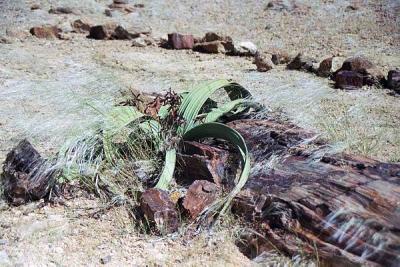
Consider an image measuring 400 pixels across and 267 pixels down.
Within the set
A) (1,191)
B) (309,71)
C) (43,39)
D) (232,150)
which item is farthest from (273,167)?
(43,39)

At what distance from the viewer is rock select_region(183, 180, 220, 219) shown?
2.35 meters

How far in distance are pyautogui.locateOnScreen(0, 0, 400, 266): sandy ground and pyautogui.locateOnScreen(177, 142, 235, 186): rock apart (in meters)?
0.37

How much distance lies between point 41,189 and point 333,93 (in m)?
2.58

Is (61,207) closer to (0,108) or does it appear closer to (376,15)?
(0,108)

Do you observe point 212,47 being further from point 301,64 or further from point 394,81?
point 394,81

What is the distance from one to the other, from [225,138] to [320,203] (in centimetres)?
68

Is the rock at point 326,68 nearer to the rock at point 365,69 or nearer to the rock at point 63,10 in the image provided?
the rock at point 365,69

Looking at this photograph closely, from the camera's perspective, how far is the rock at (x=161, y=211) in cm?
229

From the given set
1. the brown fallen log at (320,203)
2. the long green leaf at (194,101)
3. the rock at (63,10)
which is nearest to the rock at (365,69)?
the long green leaf at (194,101)

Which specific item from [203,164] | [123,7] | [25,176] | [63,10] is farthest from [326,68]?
[63,10]

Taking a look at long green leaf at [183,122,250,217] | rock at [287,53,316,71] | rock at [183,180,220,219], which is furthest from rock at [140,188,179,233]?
rock at [287,53,316,71]

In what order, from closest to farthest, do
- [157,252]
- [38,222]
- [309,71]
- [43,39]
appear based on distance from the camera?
[157,252] < [38,222] < [309,71] < [43,39]

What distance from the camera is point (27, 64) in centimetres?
503

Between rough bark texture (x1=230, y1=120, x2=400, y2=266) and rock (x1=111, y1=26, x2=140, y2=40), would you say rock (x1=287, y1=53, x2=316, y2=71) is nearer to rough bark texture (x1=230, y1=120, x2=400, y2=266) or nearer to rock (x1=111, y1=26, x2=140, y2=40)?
rock (x1=111, y1=26, x2=140, y2=40)
